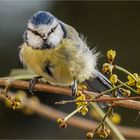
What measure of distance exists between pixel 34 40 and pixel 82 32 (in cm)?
299

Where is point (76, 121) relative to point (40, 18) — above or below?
below

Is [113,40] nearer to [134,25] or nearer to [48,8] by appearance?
[134,25]

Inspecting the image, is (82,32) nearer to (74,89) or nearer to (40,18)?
(40,18)

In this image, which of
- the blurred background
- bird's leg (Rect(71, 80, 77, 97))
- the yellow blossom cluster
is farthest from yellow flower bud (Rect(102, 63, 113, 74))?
the blurred background

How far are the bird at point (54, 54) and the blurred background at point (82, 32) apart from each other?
2.57 meters

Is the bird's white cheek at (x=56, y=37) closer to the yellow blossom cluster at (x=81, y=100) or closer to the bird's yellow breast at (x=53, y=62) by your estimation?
the bird's yellow breast at (x=53, y=62)

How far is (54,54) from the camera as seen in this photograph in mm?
1945

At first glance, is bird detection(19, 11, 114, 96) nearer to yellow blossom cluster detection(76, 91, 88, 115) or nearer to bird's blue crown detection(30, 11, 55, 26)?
bird's blue crown detection(30, 11, 55, 26)

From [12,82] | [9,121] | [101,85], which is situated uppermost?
[12,82]

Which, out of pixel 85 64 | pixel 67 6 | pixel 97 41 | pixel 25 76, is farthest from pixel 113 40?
pixel 25 76

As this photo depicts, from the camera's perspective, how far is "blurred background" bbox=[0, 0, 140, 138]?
4750 mm

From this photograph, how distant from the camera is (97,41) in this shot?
4.88m

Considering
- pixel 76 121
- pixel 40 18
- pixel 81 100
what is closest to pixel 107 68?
pixel 81 100

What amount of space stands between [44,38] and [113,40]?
10.2 feet
